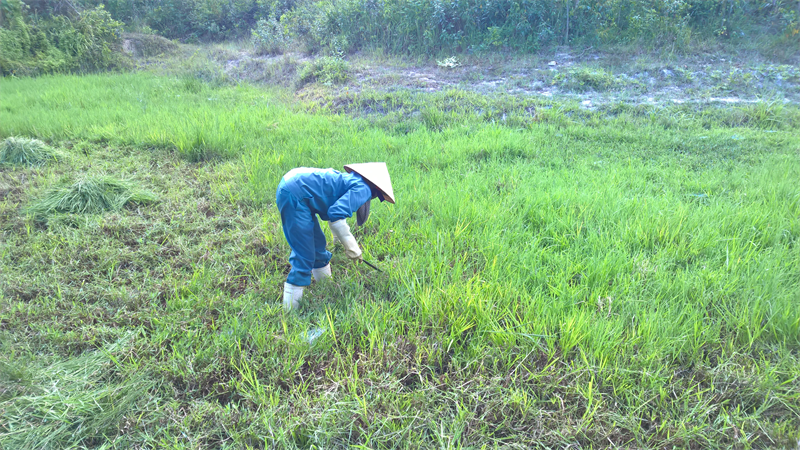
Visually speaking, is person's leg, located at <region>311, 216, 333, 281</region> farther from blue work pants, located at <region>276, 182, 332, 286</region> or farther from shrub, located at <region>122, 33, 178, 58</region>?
shrub, located at <region>122, 33, 178, 58</region>

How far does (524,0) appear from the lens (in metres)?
9.34

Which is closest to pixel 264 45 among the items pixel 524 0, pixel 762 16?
pixel 524 0

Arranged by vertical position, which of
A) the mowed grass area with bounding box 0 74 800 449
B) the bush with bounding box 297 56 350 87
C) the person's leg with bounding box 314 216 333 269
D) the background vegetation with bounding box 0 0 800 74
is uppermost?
the background vegetation with bounding box 0 0 800 74

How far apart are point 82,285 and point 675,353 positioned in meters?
3.54

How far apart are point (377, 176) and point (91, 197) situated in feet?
9.18

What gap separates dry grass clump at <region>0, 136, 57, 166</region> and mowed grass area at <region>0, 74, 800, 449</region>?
260mm

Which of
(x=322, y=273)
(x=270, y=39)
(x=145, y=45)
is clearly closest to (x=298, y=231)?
(x=322, y=273)

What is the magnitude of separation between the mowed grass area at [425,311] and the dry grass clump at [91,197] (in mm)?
162

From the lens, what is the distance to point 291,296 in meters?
2.54

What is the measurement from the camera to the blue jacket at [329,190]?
242 centimetres

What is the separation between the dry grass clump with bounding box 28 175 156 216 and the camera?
3641 mm

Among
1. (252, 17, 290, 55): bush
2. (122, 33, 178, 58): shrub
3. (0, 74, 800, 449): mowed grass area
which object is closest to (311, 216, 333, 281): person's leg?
(0, 74, 800, 449): mowed grass area

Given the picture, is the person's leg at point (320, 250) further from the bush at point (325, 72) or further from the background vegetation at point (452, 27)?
the background vegetation at point (452, 27)

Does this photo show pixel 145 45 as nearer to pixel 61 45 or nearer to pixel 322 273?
pixel 61 45
